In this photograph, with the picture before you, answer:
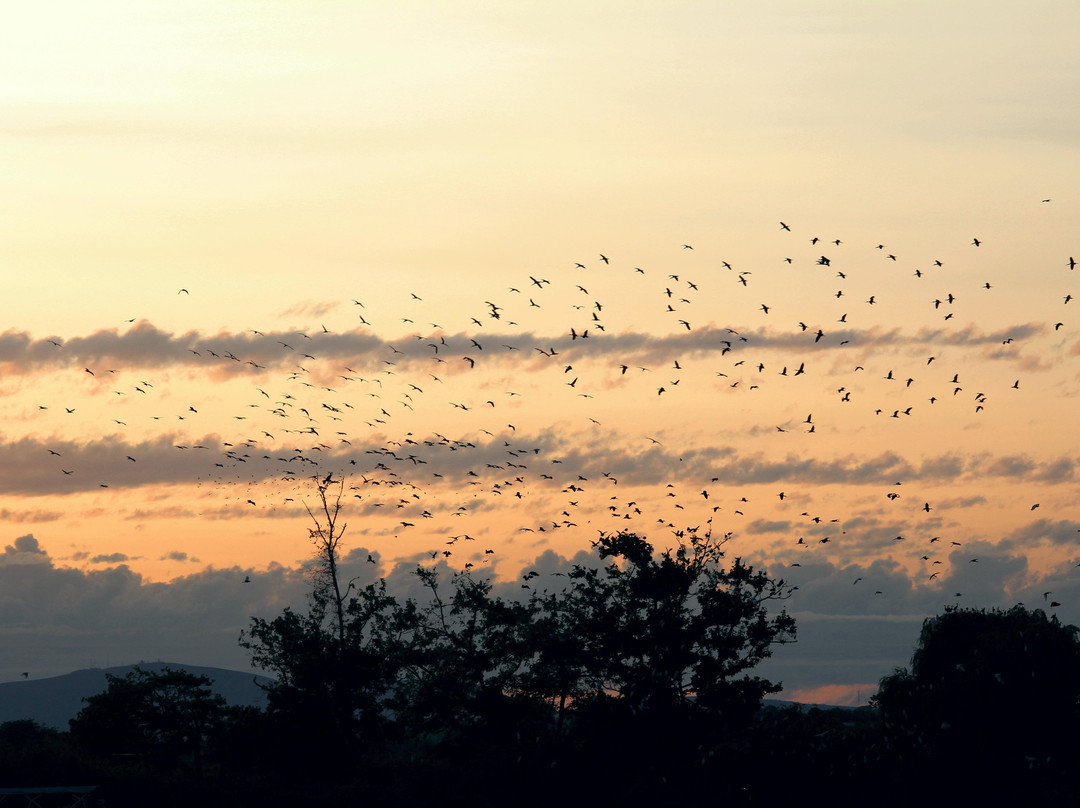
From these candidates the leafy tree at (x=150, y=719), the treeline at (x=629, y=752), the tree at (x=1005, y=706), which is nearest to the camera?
the treeline at (x=629, y=752)

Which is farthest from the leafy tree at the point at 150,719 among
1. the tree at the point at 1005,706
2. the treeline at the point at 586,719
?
the tree at the point at 1005,706

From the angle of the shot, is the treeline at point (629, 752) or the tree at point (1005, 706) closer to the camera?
the treeline at point (629, 752)

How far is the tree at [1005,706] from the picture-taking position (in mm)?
62791

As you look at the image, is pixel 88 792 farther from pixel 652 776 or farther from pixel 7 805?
pixel 652 776

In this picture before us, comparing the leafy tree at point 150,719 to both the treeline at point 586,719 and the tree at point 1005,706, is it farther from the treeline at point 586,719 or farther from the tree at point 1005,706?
the tree at point 1005,706

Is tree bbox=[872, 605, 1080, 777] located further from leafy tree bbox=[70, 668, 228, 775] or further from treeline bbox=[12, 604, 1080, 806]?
leafy tree bbox=[70, 668, 228, 775]

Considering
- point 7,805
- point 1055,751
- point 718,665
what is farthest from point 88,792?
point 1055,751

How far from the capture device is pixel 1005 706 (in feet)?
226

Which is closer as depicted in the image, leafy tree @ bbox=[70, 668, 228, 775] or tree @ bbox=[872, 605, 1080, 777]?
tree @ bbox=[872, 605, 1080, 777]

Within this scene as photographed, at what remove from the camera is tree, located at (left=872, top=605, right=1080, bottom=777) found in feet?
206

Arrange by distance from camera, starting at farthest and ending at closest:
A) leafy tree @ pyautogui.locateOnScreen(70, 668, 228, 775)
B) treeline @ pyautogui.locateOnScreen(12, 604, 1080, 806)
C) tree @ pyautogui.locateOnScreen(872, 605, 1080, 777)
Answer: leafy tree @ pyautogui.locateOnScreen(70, 668, 228, 775) → tree @ pyautogui.locateOnScreen(872, 605, 1080, 777) → treeline @ pyautogui.locateOnScreen(12, 604, 1080, 806)

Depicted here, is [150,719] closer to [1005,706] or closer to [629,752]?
[629,752]

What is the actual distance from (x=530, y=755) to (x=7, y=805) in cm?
2519

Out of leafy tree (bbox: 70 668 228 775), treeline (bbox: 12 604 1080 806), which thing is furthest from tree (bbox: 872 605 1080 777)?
leafy tree (bbox: 70 668 228 775)
